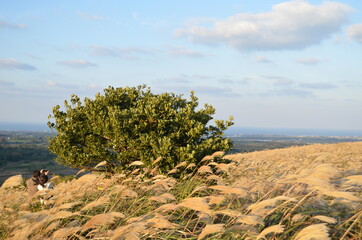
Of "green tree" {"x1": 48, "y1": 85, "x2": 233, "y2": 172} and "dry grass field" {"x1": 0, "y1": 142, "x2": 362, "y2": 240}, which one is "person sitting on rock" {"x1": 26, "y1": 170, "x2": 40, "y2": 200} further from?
"dry grass field" {"x1": 0, "y1": 142, "x2": 362, "y2": 240}

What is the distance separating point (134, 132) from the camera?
11.3m

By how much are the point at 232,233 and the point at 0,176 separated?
84904mm

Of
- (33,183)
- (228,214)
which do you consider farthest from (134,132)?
(228,214)

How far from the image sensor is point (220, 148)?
37.8ft

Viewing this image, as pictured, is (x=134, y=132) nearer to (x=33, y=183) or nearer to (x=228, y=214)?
(x=33, y=183)

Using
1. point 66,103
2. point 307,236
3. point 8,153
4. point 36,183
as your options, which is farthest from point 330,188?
point 8,153

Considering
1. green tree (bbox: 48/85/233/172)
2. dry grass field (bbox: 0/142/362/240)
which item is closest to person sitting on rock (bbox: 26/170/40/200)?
green tree (bbox: 48/85/233/172)

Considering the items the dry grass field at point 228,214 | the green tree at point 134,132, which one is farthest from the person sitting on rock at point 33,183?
the dry grass field at point 228,214

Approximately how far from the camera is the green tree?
10927 millimetres

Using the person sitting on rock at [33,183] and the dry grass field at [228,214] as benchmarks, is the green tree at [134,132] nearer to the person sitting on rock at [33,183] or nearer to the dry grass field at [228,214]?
the person sitting on rock at [33,183]

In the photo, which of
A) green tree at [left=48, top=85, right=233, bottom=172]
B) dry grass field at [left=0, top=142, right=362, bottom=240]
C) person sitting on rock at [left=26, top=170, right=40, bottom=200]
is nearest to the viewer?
dry grass field at [left=0, top=142, right=362, bottom=240]

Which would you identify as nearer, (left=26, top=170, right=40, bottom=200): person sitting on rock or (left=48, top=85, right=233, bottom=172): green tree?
(left=26, top=170, right=40, bottom=200): person sitting on rock

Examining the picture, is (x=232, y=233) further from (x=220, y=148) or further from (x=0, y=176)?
(x=0, y=176)

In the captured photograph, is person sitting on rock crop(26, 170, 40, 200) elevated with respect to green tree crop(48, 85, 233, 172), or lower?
lower
